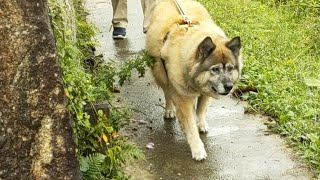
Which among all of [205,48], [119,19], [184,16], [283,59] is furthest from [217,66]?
[119,19]

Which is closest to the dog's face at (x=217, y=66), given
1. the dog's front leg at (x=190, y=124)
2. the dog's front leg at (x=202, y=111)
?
the dog's front leg at (x=190, y=124)

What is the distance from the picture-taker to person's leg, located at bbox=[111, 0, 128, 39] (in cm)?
831

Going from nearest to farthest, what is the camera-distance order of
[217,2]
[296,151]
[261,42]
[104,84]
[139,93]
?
[296,151] → [104,84] → [139,93] → [261,42] → [217,2]

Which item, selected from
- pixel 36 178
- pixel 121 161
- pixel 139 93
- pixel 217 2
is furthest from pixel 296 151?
pixel 217 2

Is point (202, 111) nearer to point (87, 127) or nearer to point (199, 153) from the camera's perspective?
point (199, 153)

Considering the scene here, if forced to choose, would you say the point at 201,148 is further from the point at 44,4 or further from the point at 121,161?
the point at 44,4

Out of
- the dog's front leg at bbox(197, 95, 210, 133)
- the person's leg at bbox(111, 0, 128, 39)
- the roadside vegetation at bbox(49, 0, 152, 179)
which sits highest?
the roadside vegetation at bbox(49, 0, 152, 179)

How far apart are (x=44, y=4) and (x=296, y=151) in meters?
2.86

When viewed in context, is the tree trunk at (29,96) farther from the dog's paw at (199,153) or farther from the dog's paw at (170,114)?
the dog's paw at (170,114)

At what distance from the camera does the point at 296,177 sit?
458 centimetres

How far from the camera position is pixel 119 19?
8.31 m

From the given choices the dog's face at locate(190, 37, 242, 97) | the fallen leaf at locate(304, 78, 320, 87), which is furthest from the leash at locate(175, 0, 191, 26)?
the fallen leaf at locate(304, 78, 320, 87)

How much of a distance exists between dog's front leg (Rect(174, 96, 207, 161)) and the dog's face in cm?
29

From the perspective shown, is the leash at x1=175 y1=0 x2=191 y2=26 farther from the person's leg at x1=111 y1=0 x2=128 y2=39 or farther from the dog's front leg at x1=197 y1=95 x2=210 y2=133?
the person's leg at x1=111 y1=0 x2=128 y2=39
